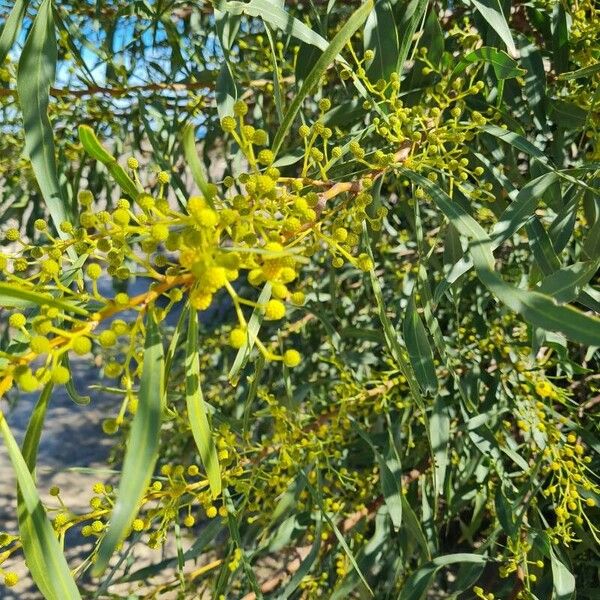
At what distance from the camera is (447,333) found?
1.92 metres

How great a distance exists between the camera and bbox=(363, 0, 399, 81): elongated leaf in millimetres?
985

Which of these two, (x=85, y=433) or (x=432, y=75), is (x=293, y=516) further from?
(x=85, y=433)

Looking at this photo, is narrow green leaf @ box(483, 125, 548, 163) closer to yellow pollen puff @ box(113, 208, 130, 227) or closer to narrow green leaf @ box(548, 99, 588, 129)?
narrow green leaf @ box(548, 99, 588, 129)

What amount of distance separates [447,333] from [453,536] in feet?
2.76

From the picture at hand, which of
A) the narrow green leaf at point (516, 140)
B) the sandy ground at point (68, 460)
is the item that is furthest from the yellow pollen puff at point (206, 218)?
the sandy ground at point (68, 460)

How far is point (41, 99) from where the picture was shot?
0.87m

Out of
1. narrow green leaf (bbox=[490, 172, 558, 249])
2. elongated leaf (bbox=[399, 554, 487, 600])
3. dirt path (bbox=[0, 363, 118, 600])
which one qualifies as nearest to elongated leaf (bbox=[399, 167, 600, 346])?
narrow green leaf (bbox=[490, 172, 558, 249])

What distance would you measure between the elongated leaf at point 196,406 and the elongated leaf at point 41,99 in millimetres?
331

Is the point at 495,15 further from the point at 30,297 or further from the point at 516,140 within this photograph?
the point at 30,297

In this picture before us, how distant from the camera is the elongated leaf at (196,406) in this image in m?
0.63

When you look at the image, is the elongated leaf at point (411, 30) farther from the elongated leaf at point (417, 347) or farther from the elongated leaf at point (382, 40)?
the elongated leaf at point (417, 347)

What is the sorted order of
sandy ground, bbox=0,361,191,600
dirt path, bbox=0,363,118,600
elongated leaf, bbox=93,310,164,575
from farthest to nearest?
dirt path, bbox=0,363,118,600, sandy ground, bbox=0,361,191,600, elongated leaf, bbox=93,310,164,575

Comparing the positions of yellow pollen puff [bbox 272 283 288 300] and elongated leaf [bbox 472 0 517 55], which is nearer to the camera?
yellow pollen puff [bbox 272 283 288 300]

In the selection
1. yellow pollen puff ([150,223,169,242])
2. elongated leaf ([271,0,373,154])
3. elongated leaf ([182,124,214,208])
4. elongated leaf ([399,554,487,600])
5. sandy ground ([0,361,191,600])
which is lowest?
sandy ground ([0,361,191,600])
